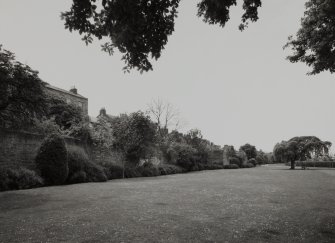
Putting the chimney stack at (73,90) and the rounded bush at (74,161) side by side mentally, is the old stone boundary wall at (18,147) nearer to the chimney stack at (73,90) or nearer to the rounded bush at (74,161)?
the rounded bush at (74,161)

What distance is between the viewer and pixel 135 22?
19.5 ft

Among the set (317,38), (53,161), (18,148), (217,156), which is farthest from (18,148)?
(217,156)

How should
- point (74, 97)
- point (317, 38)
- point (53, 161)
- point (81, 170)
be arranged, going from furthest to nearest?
point (74, 97)
point (81, 170)
point (53, 161)
point (317, 38)

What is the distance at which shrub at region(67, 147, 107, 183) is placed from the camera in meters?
18.6

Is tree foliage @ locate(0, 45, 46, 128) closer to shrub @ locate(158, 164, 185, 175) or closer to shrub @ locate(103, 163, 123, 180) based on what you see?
shrub @ locate(103, 163, 123, 180)

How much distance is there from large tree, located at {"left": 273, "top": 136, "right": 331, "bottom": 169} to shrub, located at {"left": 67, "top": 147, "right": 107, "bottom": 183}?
3593cm

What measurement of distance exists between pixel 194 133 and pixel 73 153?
3504 cm

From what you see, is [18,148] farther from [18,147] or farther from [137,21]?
[137,21]

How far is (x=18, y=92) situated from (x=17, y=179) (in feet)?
15.8

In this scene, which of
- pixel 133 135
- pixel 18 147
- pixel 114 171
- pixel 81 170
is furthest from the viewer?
pixel 133 135

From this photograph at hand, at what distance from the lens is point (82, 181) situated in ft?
62.3

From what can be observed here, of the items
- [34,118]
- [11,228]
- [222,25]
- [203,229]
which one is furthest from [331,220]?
[34,118]

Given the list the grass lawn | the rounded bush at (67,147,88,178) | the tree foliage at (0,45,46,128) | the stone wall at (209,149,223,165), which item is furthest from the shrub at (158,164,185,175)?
the grass lawn

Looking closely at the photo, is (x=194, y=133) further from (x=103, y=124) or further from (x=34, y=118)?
(x=34, y=118)
